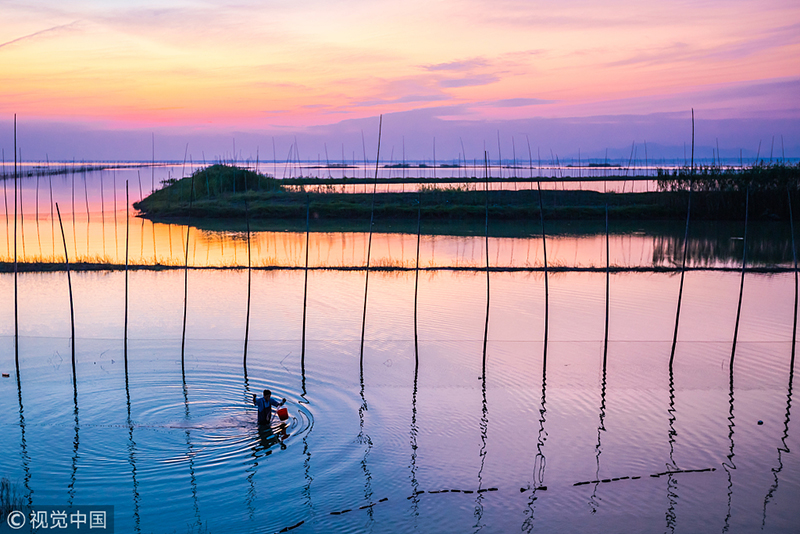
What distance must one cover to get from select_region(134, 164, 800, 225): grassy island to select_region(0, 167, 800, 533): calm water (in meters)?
11.3

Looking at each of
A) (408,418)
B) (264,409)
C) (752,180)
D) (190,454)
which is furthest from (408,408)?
(752,180)

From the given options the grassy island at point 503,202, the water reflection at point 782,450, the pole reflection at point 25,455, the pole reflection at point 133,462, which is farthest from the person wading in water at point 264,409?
the grassy island at point 503,202

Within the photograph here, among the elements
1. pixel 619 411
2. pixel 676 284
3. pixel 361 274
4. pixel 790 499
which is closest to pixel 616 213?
pixel 676 284

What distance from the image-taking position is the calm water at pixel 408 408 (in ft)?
17.5

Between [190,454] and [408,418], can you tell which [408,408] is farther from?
[190,454]

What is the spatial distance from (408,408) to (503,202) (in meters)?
21.3

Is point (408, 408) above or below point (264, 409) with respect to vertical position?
below

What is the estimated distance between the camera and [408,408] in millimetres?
7332

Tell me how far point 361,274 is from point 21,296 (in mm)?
6713

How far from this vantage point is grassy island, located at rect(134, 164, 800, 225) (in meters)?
23.8

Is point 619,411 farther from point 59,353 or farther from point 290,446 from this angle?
point 59,353

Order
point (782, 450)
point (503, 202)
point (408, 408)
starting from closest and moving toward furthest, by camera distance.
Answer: point (782, 450), point (408, 408), point (503, 202)

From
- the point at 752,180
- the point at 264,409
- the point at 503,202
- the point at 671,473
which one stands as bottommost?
the point at 671,473

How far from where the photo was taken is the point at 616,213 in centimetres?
2547
